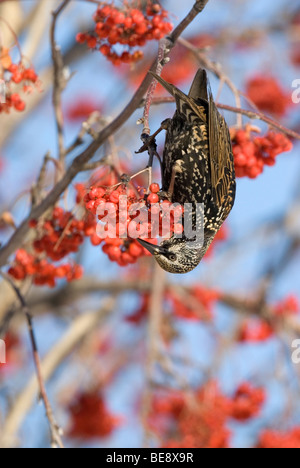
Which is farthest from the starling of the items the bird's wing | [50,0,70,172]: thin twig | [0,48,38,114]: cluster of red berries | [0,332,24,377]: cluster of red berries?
[0,332,24,377]: cluster of red berries

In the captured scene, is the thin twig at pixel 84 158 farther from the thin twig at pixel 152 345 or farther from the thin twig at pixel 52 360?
the thin twig at pixel 52 360

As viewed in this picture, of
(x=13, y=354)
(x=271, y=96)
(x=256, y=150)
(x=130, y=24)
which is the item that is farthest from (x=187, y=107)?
(x=13, y=354)

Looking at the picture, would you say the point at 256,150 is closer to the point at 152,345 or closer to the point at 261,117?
the point at 261,117

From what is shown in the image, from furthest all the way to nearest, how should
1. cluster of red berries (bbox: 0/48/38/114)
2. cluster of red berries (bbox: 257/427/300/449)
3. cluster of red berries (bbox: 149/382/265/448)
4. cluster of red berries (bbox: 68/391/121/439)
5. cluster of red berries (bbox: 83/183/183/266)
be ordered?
cluster of red berries (bbox: 68/391/121/439) < cluster of red berries (bbox: 257/427/300/449) < cluster of red berries (bbox: 149/382/265/448) < cluster of red berries (bbox: 0/48/38/114) < cluster of red berries (bbox: 83/183/183/266)

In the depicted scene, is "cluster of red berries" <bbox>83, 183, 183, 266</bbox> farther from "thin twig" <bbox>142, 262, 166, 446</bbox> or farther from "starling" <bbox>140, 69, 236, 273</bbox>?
"thin twig" <bbox>142, 262, 166, 446</bbox>

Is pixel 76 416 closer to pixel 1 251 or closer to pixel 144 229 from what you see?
pixel 1 251

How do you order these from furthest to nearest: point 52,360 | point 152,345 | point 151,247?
point 52,360 → point 152,345 → point 151,247
